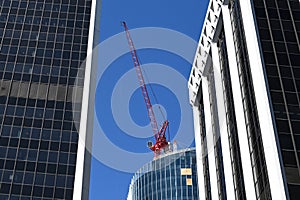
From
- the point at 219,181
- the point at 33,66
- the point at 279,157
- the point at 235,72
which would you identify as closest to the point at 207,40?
the point at 235,72

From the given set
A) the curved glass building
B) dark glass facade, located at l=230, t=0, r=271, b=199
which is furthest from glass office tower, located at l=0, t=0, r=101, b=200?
the curved glass building

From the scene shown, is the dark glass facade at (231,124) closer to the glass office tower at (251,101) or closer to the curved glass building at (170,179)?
the glass office tower at (251,101)

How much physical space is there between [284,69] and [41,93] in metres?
50.2

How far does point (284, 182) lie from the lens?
6438 cm

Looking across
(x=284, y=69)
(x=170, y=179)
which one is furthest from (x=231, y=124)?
(x=170, y=179)

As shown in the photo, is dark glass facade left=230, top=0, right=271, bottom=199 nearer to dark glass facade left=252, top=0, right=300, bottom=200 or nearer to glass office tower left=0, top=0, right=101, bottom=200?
dark glass facade left=252, top=0, right=300, bottom=200

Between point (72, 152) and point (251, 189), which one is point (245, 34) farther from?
point (72, 152)

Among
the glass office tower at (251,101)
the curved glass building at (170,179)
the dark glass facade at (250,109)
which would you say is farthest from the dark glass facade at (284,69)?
the curved glass building at (170,179)

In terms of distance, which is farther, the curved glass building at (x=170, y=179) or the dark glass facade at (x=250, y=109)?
the curved glass building at (x=170, y=179)

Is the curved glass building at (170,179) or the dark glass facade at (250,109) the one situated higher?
the curved glass building at (170,179)

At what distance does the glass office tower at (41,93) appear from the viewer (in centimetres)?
9656

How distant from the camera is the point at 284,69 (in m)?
77.4

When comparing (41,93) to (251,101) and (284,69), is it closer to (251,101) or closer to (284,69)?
(251,101)

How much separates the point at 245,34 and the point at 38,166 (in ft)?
137
